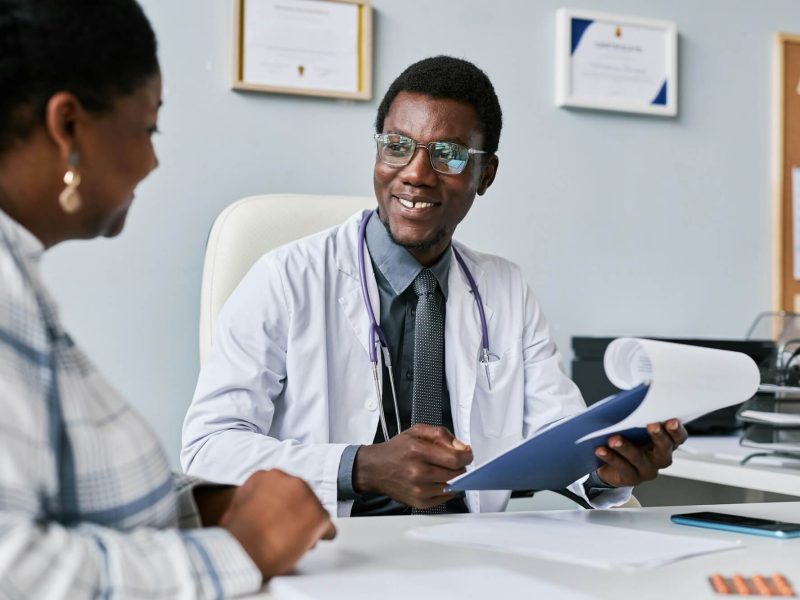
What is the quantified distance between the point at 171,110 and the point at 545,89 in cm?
85

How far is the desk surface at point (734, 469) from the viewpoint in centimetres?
161

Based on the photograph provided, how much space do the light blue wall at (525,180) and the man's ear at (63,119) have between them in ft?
4.17

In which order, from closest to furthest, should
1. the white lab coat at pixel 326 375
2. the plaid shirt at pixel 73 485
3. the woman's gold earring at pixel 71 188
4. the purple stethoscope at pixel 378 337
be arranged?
the plaid shirt at pixel 73 485
the woman's gold earring at pixel 71 188
the white lab coat at pixel 326 375
the purple stethoscope at pixel 378 337

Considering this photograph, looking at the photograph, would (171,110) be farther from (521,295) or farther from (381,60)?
(521,295)

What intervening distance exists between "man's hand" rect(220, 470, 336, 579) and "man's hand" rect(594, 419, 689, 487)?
0.54m

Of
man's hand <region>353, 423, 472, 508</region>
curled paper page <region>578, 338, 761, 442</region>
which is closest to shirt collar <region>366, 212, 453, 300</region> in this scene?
man's hand <region>353, 423, 472, 508</region>

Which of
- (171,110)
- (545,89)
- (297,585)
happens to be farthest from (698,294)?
(297,585)

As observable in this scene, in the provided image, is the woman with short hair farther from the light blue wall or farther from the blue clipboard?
the light blue wall

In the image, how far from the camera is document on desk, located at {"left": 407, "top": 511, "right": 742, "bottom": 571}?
86 centimetres

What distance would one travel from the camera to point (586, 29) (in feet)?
7.41

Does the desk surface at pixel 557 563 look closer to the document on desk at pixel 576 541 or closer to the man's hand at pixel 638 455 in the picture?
the document on desk at pixel 576 541

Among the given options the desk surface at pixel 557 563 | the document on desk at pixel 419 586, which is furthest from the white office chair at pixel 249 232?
the document on desk at pixel 419 586

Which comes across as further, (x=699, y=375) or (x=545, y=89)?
(x=545, y=89)

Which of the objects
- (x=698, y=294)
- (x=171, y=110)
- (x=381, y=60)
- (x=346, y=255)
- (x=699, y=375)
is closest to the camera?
(x=699, y=375)
